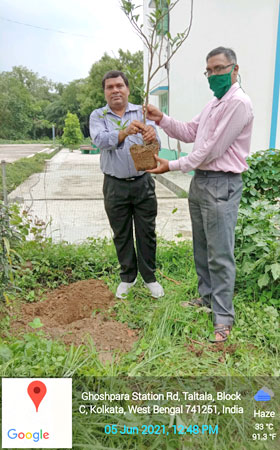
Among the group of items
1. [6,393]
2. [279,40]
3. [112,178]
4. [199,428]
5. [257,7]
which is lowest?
[199,428]

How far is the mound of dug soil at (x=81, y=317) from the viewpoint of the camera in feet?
8.05

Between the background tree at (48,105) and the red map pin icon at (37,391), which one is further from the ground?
the background tree at (48,105)

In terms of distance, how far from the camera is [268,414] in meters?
1.94

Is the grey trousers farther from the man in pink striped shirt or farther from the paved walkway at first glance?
the paved walkway

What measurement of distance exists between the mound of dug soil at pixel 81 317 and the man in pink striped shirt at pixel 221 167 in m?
0.71

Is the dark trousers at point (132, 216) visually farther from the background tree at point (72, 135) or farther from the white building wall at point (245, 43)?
the background tree at point (72, 135)

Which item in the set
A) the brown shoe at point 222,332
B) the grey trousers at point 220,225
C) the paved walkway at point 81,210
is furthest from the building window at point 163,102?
the brown shoe at point 222,332

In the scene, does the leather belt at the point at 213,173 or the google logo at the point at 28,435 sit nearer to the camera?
the google logo at the point at 28,435

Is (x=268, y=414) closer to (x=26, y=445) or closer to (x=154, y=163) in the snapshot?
(x=26, y=445)

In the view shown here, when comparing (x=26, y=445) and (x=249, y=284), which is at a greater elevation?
(x=249, y=284)

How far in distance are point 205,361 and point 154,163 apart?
1.36 metres

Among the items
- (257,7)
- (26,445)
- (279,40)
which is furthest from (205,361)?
(257,7)
